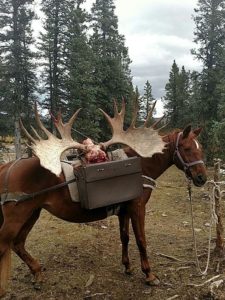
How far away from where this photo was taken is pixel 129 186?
5.86m

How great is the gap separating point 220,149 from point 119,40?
19.0 meters

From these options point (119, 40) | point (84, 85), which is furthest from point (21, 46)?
point (119, 40)

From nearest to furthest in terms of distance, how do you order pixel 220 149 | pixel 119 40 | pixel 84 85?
pixel 220 149, pixel 84 85, pixel 119 40

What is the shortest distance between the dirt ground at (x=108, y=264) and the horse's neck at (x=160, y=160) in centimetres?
169

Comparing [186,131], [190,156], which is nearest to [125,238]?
[190,156]

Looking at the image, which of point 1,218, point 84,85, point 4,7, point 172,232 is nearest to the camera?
point 1,218

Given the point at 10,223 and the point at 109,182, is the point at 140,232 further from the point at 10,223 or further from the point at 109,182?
the point at 10,223

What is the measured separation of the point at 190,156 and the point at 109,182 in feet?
4.95

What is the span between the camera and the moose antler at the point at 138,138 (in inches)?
247

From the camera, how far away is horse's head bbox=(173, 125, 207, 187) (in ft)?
20.6

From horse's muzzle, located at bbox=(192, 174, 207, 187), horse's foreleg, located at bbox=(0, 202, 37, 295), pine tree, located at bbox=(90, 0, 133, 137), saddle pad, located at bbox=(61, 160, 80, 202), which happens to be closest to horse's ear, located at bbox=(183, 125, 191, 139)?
horse's muzzle, located at bbox=(192, 174, 207, 187)

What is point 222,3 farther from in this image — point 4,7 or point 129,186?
point 129,186

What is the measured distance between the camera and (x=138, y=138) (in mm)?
6445

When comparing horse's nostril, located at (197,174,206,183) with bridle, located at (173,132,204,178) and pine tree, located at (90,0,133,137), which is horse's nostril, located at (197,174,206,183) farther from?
pine tree, located at (90,0,133,137)
